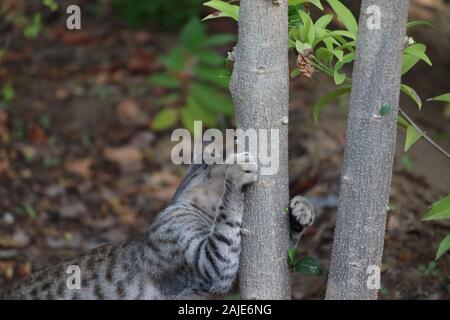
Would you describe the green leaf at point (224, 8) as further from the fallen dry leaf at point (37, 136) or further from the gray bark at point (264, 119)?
the fallen dry leaf at point (37, 136)

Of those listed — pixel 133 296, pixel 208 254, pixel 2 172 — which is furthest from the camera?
pixel 2 172

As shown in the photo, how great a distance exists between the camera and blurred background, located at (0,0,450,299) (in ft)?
17.8

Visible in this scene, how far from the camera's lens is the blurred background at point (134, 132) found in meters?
5.43

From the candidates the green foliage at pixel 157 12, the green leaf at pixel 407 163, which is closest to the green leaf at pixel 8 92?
the green foliage at pixel 157 12

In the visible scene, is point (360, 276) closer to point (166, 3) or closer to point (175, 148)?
point (175, 148)

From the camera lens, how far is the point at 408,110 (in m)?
6.76

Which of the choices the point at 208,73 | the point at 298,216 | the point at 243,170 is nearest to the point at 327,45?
the point at 243,170

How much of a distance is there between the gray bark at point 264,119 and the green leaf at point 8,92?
4.54m

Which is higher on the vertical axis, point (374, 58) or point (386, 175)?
point (374, 58)

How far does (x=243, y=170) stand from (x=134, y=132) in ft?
13.5

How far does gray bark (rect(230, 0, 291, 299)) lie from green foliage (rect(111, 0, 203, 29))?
5.14 metres

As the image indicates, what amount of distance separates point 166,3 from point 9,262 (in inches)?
152

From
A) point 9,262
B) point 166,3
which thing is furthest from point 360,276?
point 166,3

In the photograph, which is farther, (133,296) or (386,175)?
(133,296)
